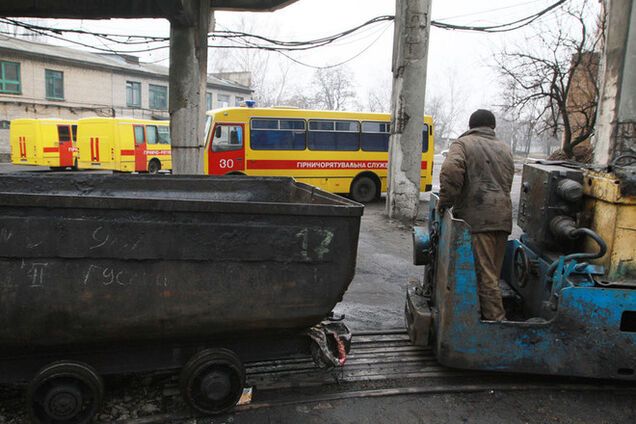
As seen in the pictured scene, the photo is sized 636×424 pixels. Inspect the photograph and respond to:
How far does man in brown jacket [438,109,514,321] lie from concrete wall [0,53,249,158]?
31.7m

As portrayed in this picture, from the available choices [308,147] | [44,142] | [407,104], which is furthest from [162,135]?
[407,104]

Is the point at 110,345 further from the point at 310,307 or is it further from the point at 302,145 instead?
the point at 302,145

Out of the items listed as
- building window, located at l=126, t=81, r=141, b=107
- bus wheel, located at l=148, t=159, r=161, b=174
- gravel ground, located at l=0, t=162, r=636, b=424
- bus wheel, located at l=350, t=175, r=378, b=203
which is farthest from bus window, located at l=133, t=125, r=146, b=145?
gravel ground, located at l=0, t=162, r=636, b=424

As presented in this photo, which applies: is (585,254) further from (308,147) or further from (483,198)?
(308,147)

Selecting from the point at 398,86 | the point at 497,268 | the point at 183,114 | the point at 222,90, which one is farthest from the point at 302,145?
the point at 222,90

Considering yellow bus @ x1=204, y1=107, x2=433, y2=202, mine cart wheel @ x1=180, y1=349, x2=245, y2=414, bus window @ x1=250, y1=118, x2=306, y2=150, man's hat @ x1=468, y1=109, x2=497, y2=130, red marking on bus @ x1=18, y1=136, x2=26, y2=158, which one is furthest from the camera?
red marking on bus @ x1=18, y1=136, x2=26, y2=158

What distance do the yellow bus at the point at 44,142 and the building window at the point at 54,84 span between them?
8326 mm

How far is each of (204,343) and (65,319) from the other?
88 cm

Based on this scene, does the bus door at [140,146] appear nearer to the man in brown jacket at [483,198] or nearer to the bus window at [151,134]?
the bus window at [151,134]

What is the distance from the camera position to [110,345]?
314 cm

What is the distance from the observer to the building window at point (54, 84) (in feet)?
102

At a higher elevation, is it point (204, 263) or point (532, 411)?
point (204, 263)

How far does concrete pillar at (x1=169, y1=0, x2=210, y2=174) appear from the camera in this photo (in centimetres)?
929

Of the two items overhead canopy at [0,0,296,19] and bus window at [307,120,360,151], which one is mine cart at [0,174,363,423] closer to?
overhead canopy at [0,0,296,19]
